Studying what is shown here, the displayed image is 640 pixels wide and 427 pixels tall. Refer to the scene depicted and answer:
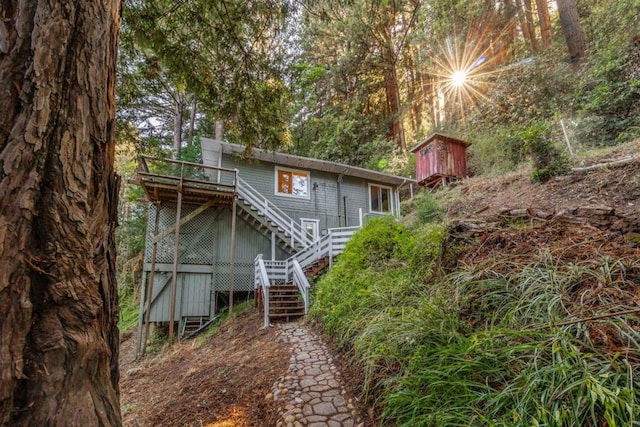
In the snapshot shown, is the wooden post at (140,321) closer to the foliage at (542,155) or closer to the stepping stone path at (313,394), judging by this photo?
the stepping stone path at (313,394)

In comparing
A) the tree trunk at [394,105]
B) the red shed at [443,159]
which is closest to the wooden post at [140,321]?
the red shed at [443,159]

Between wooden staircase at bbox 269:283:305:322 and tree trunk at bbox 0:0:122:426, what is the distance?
18.8 feet

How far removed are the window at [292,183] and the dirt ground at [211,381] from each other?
545 cm

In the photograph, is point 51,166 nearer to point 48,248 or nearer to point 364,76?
point 48,248

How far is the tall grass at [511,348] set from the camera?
1710 mm

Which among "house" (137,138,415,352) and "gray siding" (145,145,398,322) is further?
"gray siding" (145,145,398,322)

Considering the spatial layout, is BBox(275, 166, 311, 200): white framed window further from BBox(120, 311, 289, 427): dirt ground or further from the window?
BBox(120, 311, 289, 427): dirt ground

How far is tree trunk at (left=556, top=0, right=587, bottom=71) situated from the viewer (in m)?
11.0

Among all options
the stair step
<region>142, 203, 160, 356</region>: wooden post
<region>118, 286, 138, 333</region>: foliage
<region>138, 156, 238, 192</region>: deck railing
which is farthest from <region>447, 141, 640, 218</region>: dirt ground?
<region>118, 286, 138, 333</region>: foliage

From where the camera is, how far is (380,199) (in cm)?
1416

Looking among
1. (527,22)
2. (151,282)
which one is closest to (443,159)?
(527,22)

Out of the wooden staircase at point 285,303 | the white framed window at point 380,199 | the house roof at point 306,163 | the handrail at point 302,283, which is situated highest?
the house roof at point 306,163

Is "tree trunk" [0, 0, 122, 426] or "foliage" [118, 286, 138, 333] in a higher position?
"tree trunk" [0, 0, 122, 426]

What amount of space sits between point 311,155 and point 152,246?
37.1 feet
